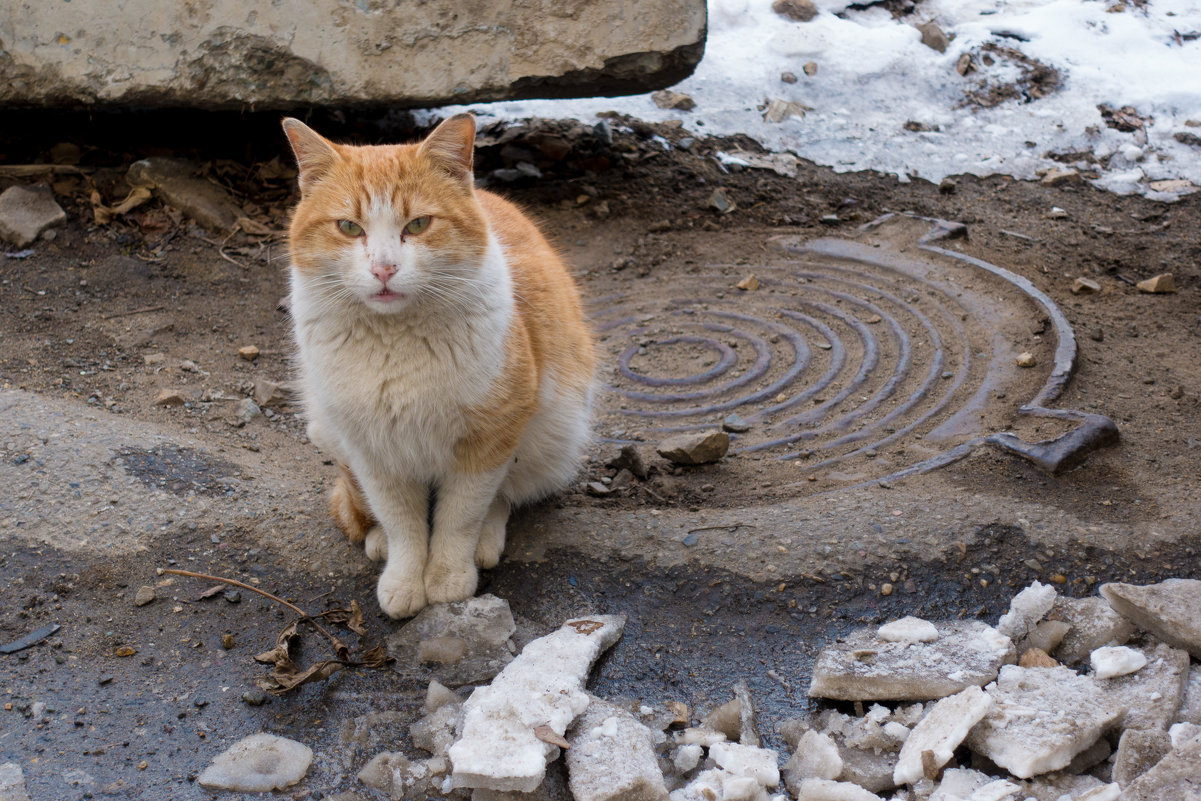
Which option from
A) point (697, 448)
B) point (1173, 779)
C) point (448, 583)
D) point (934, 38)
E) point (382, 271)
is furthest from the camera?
point (934, 38)

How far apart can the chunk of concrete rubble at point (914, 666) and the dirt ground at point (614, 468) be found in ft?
0.43

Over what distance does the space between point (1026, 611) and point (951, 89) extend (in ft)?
14.5

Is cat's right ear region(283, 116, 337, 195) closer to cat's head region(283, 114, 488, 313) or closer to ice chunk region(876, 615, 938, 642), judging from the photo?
cat's head region(283, 114, 488, 313)

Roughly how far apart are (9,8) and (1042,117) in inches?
205

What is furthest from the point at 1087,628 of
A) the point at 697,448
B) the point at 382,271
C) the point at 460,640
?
the point at 382,271

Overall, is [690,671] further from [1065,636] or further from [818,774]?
[1065,636]

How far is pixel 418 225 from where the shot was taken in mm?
2312

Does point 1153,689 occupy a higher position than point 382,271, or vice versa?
point 382,271

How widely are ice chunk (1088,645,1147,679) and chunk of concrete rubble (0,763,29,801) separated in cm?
218

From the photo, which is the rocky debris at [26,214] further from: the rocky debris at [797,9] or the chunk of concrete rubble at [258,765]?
the rocky debris at [797,9]

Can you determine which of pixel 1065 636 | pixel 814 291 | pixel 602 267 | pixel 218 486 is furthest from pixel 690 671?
pixel 602 267

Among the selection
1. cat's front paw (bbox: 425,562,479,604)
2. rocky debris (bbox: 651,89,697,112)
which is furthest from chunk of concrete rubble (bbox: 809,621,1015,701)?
rocky debris (bbox: 651,89,697,112)

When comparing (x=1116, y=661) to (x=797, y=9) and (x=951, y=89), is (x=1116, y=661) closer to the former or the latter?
(x=951, y=89)

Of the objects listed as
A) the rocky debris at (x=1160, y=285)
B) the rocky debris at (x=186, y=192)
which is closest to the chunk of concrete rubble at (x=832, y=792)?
the rocky debris at (x=1160, y=285)
